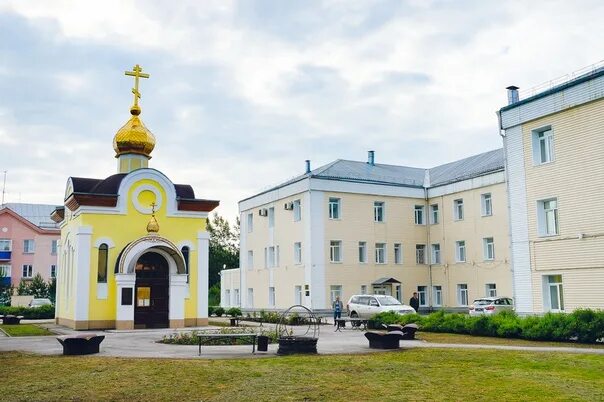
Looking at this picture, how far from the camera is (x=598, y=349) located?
1638 centimetres

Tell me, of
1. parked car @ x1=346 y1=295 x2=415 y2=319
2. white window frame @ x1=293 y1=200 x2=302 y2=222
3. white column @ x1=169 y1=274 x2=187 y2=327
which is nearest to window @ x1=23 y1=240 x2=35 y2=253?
white window frame @ x1=293 y1=200 x2=302 y2=222

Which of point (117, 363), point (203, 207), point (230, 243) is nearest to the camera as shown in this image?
point (117, 363)

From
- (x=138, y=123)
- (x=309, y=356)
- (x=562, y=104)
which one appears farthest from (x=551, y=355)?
(x=138, y=123)

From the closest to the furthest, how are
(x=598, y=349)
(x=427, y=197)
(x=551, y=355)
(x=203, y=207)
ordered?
(x=551, y=355) < (x=598, y=349) < (x=203, y=207) < (x=427, y=197)

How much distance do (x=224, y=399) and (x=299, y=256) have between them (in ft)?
94.0

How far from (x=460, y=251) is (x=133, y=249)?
20922 mm

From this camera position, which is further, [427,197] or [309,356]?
[427,197]

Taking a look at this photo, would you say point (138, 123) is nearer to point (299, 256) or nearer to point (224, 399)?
point (299, 256)

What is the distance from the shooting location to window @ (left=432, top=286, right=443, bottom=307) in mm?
39812

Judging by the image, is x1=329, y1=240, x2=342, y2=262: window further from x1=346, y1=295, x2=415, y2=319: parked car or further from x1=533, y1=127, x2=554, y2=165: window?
x1=533, y1=127, x2=554, y2=165: window

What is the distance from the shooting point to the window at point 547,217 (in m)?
23.4

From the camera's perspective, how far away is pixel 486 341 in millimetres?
19516

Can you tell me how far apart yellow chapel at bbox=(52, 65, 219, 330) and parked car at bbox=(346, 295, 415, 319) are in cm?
763

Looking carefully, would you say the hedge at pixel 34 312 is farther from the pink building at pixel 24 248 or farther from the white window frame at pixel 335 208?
the pink building at pixel 24 248
